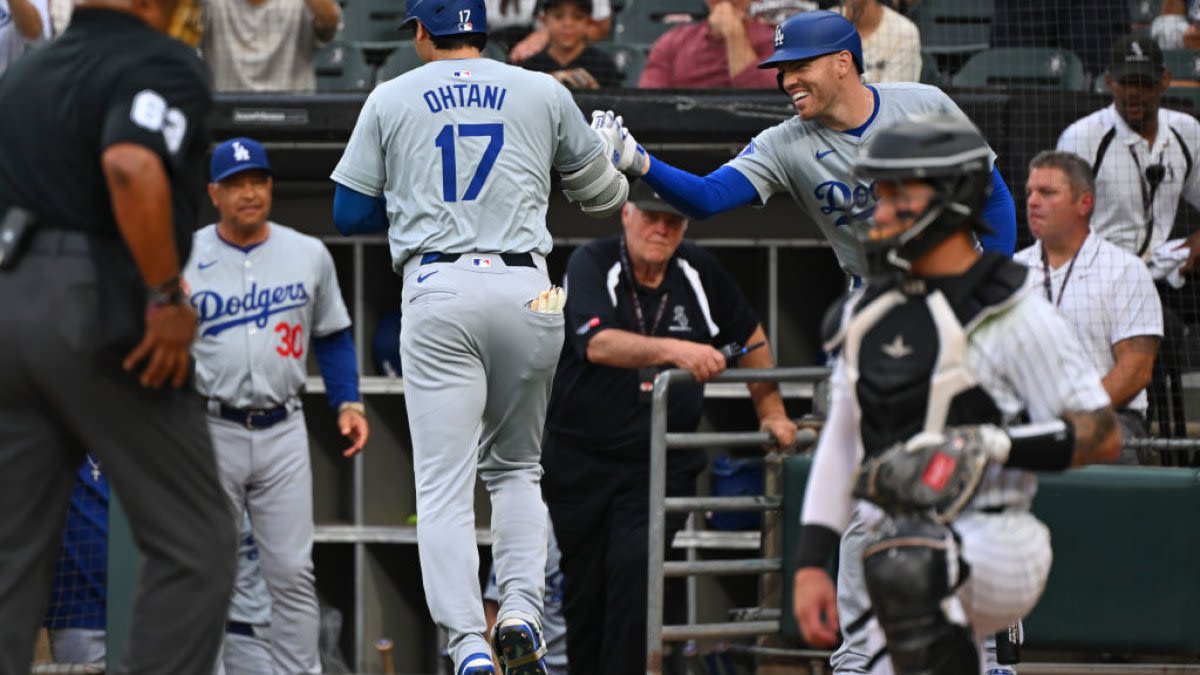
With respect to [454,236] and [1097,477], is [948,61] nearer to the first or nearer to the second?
[1097,477]

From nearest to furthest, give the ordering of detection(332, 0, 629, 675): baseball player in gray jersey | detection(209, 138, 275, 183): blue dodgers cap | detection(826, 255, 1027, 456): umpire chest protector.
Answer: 1. detection(826, 255, 1027, 456): umpire chest protector
2. detection(332, 0, 629, 675): baseball player in gray jersey
3. detection(209, 138, 275, 183): blue dodgers cap

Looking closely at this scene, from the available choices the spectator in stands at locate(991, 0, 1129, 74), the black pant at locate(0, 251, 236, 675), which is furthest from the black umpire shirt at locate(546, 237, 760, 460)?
the black pant at locate(0, 251, 236, 675)

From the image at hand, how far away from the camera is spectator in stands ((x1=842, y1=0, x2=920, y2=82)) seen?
8.09 meters

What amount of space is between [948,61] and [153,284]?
6.11m

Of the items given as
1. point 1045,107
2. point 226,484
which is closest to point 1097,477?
point 1045,107

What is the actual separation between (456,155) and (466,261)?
1.01 feet

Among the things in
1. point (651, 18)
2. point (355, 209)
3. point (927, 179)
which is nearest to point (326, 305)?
point (355, 209)

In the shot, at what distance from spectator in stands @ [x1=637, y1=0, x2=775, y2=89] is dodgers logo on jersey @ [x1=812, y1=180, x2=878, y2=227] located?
10.1 ft

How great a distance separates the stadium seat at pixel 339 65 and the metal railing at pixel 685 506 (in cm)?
340

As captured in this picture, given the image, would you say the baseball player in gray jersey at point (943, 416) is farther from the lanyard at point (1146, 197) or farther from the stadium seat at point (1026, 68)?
the stadium seat at point (1026, 68)

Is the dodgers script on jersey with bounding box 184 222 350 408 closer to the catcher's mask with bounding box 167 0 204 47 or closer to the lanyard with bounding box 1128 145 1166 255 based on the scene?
the catcher's mask with bounding box 167 0 204 47

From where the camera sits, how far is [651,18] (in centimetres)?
971

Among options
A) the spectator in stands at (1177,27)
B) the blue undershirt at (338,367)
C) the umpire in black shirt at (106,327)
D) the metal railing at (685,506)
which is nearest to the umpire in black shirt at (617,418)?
the metal railing at (685,506)

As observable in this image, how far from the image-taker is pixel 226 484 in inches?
266
